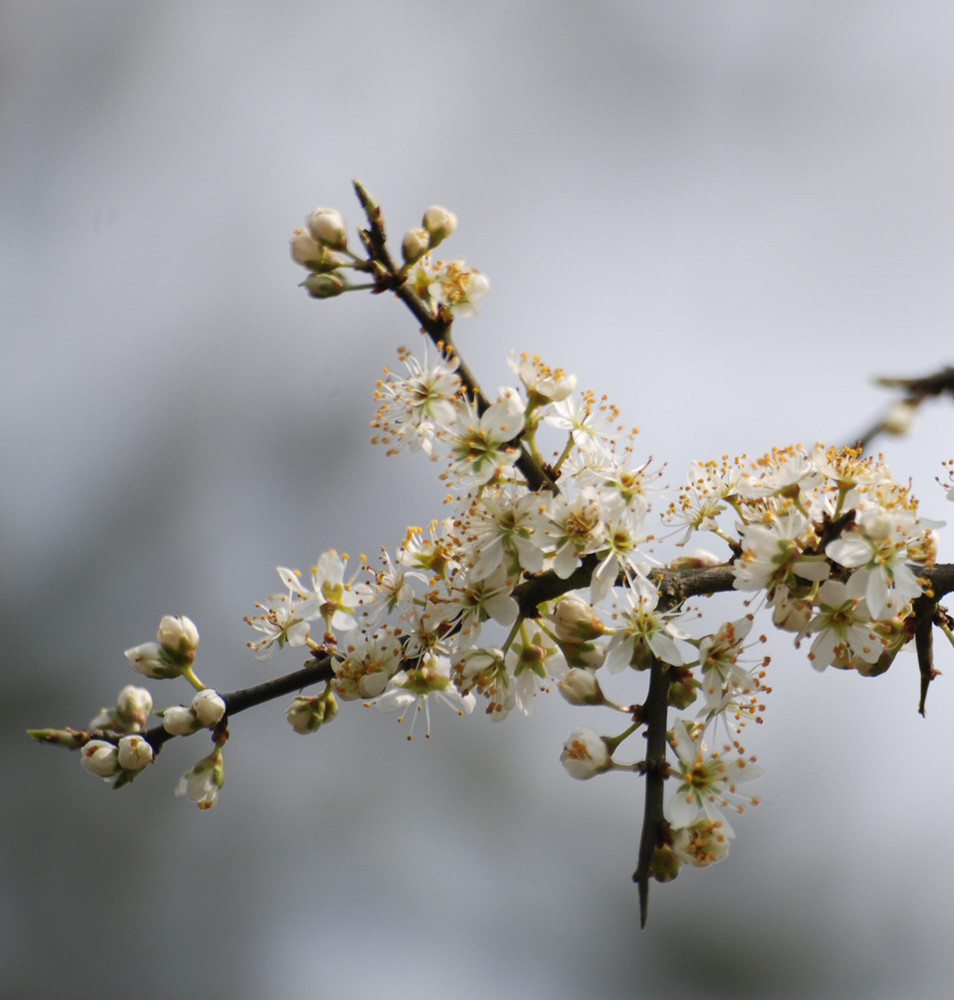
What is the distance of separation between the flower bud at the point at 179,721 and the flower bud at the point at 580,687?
0.39m

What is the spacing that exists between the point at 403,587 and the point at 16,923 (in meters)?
5.94

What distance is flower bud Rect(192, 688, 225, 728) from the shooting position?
3.25 ft

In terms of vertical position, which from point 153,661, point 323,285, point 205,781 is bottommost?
point 205,781

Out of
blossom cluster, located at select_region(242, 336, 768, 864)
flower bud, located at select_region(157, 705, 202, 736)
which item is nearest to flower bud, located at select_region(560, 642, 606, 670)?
blossom cluster, located at select_region(242, 336, 768, 864)

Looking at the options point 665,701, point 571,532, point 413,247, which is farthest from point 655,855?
point 413,247

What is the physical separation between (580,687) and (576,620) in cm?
10

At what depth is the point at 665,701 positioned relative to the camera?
3.02ft

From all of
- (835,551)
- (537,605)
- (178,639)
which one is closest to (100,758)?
(178,639)

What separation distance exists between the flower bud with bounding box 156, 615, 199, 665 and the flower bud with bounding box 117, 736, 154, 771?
0.11 meters

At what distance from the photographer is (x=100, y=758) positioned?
0.97 metres

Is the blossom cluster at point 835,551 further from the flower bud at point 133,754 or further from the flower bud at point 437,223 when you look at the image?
the flower bud at point 133,754

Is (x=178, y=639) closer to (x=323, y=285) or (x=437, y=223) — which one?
(x=323, y=285)

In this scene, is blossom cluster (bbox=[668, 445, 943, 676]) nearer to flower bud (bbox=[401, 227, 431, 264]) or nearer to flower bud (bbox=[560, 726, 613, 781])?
flower bud (bbox=[560, 726, 613, 781])

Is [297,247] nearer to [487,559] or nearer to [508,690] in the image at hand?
[487,559]
